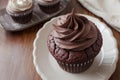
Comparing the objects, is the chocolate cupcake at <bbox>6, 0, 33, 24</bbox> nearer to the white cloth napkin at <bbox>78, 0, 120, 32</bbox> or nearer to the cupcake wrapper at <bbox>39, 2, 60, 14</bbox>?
the cupcake wrapper at <bbox>39, 2, 60, 14</bbox>

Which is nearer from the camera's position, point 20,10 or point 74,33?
point 74,33

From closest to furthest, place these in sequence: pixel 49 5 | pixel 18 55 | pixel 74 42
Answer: pixel 74 42 < pixel 18 55 < pixel 49 5

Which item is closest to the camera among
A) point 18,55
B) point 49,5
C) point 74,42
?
point 74,42

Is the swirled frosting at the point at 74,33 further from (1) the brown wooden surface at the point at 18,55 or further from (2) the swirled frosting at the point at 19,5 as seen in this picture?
(2) the swirled frosting at the point at 19,5

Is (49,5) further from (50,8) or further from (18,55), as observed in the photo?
(18,55)

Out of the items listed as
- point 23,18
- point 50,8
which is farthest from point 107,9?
point 23,18

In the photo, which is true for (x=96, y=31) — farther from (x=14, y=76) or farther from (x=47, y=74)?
(x=14, y=76)

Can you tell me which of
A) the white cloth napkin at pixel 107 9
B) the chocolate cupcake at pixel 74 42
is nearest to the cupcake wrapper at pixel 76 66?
the chocolate cupcake at pixel 74 42
